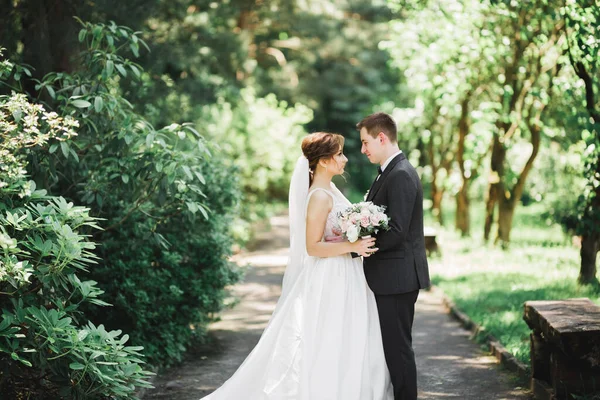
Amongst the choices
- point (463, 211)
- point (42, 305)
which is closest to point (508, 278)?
point (463, 211)

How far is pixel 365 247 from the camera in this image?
5.86 m

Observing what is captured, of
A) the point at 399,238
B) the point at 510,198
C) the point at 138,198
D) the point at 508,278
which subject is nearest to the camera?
the point at 399,238

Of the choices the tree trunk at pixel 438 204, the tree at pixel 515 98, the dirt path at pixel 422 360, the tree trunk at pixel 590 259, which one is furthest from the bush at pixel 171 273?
the tree trunk at pixel 438 204

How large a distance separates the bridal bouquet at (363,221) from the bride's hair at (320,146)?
28.1 inches

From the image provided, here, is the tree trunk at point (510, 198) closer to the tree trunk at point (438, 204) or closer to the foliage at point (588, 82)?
the foliage at point (588, 82)

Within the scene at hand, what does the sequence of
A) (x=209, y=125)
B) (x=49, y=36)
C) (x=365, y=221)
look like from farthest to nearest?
1. (x=209, y=125)
2. (x=49, y=36)
3. (x=365, y=221)

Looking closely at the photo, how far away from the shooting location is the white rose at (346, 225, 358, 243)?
562cm

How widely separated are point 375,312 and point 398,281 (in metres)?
0.45

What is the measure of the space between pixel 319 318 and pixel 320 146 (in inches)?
55.5

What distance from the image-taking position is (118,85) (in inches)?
407

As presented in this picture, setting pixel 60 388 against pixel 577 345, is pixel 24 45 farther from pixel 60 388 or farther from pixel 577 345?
pixel 577 345

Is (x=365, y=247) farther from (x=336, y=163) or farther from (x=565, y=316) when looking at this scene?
(x=565, y=316)

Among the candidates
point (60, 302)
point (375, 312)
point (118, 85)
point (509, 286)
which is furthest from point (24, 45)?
point (509, 286)

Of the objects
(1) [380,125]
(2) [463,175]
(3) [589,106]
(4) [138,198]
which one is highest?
(3) [589,106]
